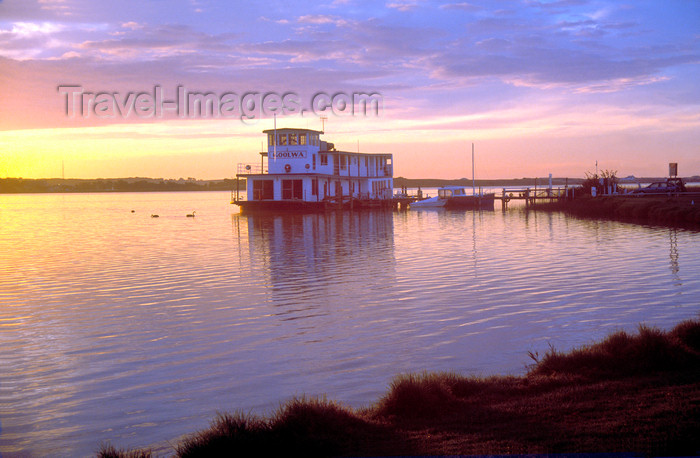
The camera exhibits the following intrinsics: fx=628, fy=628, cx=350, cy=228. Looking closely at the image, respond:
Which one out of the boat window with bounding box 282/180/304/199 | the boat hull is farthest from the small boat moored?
the boat window with bounding box 282/180/304/199

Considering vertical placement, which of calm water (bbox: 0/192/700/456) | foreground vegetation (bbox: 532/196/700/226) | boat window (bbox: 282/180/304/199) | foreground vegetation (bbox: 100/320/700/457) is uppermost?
boat window (bbox: 282/180/304/199)

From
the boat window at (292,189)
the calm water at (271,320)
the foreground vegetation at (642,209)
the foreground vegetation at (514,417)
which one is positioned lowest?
the calm water at (271,320)

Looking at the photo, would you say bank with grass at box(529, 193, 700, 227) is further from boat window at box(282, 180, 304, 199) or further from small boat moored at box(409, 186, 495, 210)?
boat window at box(282, 180, 304, 199)

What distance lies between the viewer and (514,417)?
21.8ft

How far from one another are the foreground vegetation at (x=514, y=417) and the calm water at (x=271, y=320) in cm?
160

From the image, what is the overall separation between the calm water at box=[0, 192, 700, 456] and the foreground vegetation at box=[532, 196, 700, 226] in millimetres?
14220

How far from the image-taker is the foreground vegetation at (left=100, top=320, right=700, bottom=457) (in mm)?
5758

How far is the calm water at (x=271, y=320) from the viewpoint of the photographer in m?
9.19

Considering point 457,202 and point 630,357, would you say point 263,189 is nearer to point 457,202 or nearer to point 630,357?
point 457,202

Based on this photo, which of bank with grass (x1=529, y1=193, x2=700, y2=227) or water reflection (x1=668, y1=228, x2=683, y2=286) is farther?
bank with grass (x1=529, y1=193, x2=700, y2=227)

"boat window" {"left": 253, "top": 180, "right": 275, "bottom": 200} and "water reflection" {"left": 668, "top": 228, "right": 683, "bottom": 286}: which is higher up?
"boat window" {"left": 253, "top": 180, "right": 275, "bottom": 200}

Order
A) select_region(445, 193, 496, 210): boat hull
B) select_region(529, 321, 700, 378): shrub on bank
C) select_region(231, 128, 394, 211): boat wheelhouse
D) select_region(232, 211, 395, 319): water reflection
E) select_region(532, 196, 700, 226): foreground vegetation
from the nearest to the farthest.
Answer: select_region(529, 321, 700, 378): shrub on bank, select_region(232, 211, 395, 319): water reflection, select_region(532, 196, 700, 226): foreground vegetation, select_region(231, 128, 394, 211): boat wheelhouse, select_region(445, 193, 496, 210): boat hull

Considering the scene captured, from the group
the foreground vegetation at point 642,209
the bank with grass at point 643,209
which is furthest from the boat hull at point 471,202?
the foreground vegetation at point 642,209

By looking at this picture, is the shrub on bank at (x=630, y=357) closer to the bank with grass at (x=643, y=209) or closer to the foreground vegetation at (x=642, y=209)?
the bank with grass at (x=643, y=209)
